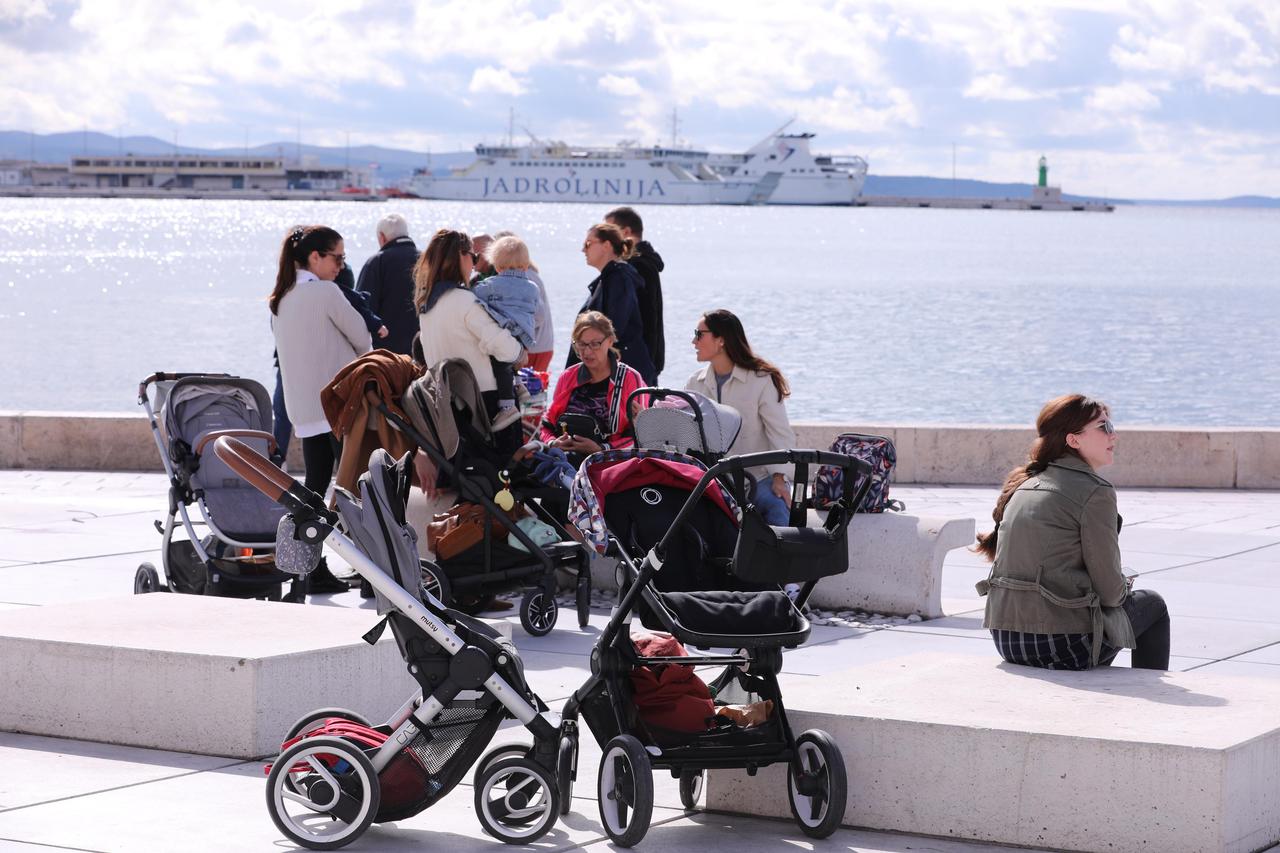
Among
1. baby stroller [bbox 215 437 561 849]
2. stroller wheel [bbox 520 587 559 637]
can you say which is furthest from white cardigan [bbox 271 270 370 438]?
baby stroller [bbox 215 437 561 849]

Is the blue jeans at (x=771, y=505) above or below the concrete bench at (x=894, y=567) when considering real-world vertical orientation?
above

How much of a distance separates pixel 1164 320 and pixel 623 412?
1880 inches

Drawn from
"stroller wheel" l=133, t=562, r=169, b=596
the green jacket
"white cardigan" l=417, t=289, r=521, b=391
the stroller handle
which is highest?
"white cardigan" l=417, t=289, r=521, b=391

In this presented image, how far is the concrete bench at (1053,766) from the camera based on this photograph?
15.3ft

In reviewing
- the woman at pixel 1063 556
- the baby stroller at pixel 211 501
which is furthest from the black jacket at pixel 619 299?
the woman at pixel 1063 556

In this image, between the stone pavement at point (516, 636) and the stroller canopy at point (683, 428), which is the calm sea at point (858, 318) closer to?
the stone pavement at point (516, 636)

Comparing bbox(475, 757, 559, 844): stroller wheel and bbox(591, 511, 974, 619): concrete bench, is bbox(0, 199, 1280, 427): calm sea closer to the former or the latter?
bbox(591, 511, 974, 619): concrete bench

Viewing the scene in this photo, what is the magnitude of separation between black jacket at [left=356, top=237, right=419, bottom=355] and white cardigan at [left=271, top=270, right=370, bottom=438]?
5.96ft

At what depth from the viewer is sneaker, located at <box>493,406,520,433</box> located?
26.5 ft

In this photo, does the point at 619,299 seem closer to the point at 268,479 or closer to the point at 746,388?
the point at 746,388

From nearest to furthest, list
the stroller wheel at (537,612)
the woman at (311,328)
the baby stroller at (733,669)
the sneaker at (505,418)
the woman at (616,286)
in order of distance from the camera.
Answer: the baby stroller at (733,669)
the stroller wheel at (537,612)
the sneaker at (505,418)
the woman at (311,328)
the woman at (616,286)

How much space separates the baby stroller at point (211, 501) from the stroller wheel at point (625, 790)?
3.24 metres

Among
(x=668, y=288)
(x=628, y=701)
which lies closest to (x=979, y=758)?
(x=628, y=701)

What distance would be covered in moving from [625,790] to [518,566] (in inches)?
125
